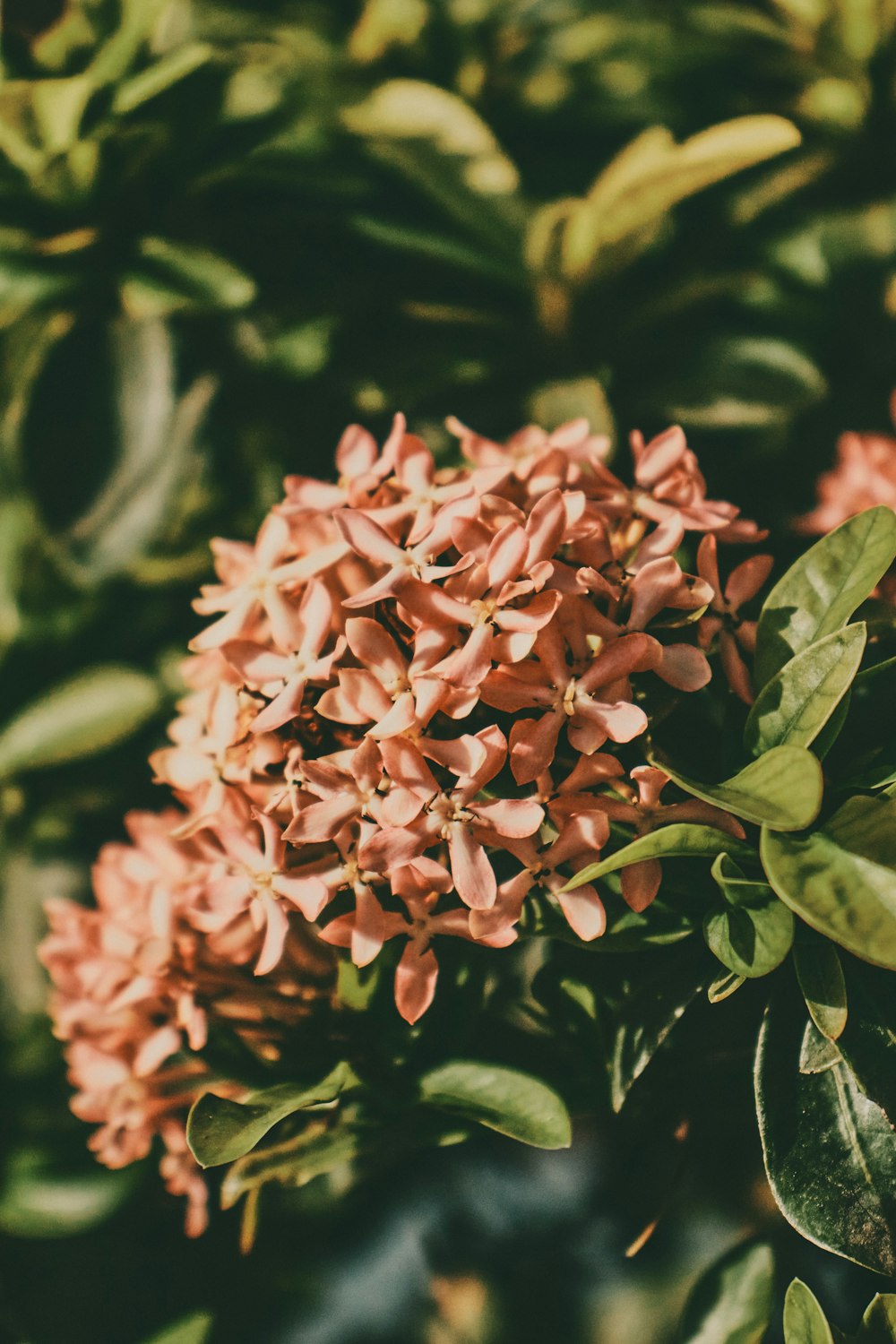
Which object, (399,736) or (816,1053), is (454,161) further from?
(816,1053)

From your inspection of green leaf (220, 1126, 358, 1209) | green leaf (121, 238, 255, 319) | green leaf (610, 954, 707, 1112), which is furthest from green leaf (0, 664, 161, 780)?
green leaf (610, 954, 707, 1112)

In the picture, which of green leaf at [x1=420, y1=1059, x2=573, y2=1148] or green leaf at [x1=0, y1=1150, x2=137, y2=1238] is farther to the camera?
green leaf at [x1=0, y1=1150, x2=137, y2=1238]

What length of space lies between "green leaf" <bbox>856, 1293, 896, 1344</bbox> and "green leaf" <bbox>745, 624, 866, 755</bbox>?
403 mm

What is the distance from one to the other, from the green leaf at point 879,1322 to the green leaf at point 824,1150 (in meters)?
0.09

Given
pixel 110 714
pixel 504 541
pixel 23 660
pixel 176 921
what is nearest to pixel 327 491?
pixel 504 541

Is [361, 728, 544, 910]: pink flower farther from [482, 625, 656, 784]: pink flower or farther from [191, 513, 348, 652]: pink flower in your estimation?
[191, 513, 348, 652]: pink flower

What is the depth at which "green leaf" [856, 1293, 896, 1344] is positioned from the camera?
2.44ft

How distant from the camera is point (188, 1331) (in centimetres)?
96

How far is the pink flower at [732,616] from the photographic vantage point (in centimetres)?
77

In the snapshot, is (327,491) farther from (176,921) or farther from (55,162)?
(55,162)

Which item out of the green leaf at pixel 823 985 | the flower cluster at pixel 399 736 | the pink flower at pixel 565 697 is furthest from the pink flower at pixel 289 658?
the green leaf at pixel 823 985

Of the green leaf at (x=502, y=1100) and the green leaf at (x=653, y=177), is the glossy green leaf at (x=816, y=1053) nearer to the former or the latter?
the green leaf at (x=502, y=1100)

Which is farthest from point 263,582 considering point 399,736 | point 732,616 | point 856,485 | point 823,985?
point 856,485

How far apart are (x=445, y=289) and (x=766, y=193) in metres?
0.40
